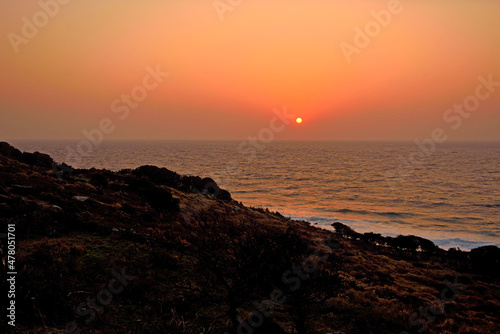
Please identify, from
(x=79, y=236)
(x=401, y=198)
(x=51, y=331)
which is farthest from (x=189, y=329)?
(x=401, y=198)

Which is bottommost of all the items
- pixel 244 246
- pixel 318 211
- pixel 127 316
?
pixel 318 211

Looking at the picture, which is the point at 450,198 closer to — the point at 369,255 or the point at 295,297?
the point at 369,255

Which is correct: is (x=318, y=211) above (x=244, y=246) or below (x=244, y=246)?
below

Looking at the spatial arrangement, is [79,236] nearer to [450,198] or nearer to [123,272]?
[123,272]

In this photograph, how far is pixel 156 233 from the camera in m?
17.2

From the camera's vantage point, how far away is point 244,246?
29.5ft

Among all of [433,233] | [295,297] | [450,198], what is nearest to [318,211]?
[433,233]

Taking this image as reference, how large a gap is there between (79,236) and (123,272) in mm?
4592

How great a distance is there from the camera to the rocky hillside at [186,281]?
8.62 m

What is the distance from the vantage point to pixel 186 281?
12.0m

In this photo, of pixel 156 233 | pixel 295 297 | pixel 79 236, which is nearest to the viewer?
pixel 295 297

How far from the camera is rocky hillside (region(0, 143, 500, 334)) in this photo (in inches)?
339

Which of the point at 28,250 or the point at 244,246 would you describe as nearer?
the point at 244,246

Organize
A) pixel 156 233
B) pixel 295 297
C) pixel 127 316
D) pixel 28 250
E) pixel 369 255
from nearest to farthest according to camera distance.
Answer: pixel 127 316, pixel 295 297, pixel 28 250, pixel 156 233, pixel 369 255
